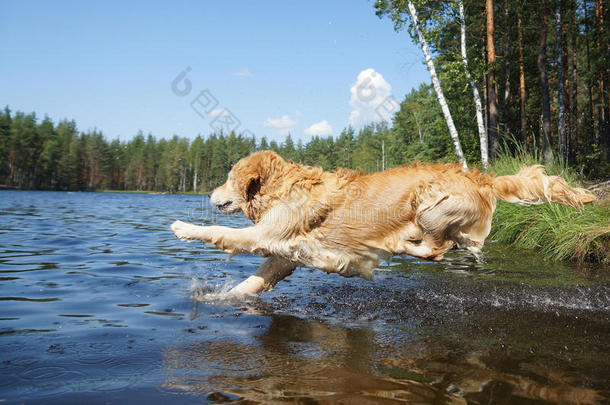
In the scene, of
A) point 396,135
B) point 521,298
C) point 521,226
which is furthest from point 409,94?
point 521,298

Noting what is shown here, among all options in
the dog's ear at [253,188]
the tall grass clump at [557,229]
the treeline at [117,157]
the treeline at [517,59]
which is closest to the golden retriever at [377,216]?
the dog's ear at [253,188]

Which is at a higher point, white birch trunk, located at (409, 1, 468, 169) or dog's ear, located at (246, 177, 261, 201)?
white birch trunk, located at (409, 1, 468, 169)

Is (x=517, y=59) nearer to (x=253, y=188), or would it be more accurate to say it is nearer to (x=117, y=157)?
(x=253, y=188)

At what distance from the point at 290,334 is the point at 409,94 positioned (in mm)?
94432

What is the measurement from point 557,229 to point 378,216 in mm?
6727

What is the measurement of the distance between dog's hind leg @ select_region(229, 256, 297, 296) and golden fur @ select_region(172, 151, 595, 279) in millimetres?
441

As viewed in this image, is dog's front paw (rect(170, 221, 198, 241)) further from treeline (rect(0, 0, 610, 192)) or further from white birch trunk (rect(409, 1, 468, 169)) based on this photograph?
white birch trunk (rect(409, 1, 468, 169))

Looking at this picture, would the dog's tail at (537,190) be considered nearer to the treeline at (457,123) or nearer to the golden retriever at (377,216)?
the golden retriever at (377,216)

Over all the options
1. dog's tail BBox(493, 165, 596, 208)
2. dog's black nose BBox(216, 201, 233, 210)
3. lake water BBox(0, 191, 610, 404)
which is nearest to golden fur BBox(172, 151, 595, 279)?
dog's tail BBox(493, 165, 596, 208)

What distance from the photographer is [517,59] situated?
32.1 metres

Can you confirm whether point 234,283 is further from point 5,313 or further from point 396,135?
point 396,135

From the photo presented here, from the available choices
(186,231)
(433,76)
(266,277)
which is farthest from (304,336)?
(433,76)

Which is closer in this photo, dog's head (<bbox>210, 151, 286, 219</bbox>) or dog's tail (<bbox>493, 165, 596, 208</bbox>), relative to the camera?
dog's tail (<bbox>493, 165, 596, 208</bbox>)

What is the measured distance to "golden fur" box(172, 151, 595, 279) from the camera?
5.43 metres
